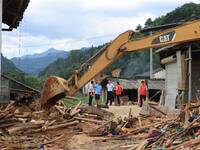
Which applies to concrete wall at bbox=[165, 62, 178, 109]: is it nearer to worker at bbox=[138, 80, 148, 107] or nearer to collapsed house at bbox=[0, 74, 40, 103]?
worker at bbox=[138, 80, 148, 107]

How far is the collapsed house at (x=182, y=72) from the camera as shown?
2338cm

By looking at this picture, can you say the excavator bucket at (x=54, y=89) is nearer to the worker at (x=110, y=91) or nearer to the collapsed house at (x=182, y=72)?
the collapsed house at (x=182, y=72)

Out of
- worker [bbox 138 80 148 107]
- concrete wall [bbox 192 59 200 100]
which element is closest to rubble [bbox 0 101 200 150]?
concrete wall [bbox 192 59 200 100]

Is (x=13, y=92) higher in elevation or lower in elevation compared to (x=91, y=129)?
Result: higher

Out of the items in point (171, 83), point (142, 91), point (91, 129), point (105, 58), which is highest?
point (105, 58)

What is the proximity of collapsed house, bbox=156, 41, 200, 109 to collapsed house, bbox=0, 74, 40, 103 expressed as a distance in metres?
6.01

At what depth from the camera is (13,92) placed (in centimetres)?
2183

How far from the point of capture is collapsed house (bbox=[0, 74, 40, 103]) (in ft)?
66.6

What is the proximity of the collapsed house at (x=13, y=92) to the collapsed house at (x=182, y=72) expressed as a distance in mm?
6006

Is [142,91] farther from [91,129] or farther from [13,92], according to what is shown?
[91,129]

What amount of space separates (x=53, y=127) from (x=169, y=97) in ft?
36.3

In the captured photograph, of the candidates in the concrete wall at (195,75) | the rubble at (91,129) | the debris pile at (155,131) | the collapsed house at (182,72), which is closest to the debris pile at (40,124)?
the rubble at (91,129)

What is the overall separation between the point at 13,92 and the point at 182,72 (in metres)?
7.31

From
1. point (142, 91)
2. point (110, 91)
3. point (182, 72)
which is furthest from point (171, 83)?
point (110, 91)
